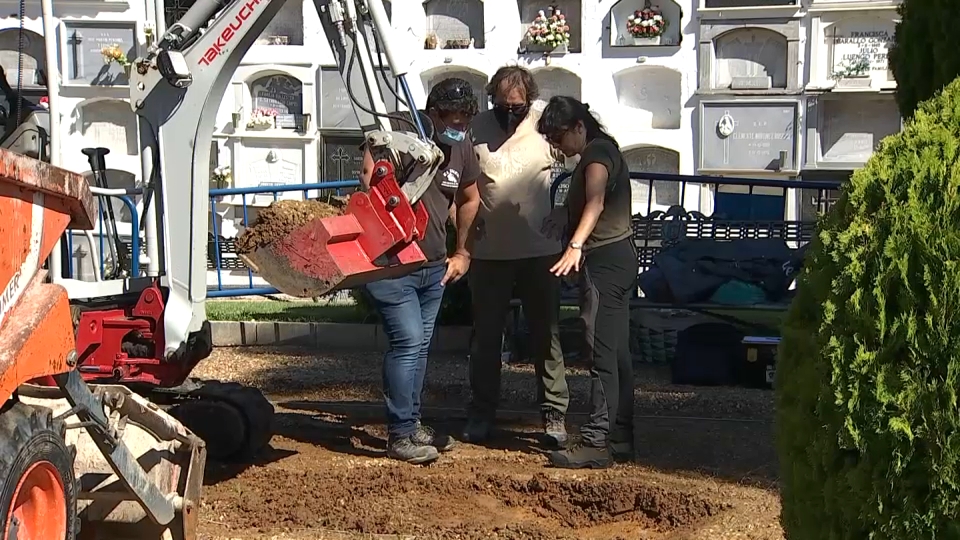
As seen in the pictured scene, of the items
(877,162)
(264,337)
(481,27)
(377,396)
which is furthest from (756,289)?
(481,27)

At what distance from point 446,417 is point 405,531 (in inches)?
69.6

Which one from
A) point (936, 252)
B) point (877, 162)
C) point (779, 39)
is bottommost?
point (936, 252)

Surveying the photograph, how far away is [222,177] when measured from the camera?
13492mm

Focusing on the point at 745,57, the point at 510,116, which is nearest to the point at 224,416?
the point at 510,116

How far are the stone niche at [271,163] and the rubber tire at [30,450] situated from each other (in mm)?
10993

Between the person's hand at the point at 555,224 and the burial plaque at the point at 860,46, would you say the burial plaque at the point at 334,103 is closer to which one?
the burial plaque at the point at 860,46

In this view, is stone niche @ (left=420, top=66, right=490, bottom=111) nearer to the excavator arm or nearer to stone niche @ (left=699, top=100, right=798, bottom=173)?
stone niche @ (left=699, top=100, right=798, bottom=173)

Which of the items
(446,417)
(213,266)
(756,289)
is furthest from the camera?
(213,266)

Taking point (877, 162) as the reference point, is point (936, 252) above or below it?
below

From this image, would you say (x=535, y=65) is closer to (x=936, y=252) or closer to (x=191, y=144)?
(x=191, y=144)

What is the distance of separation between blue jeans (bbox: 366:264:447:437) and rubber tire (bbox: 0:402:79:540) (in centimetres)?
188

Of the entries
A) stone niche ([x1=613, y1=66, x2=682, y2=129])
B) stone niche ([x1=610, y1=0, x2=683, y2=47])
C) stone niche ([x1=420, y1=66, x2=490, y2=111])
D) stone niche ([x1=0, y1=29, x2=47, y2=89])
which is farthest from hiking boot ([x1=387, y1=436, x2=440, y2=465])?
Answer: stone niche ([x1=610, y1=0, x2=683, y2=47])

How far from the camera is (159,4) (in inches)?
172

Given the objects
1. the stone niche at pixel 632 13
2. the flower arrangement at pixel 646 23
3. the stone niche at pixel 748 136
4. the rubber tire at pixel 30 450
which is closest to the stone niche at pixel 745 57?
the stone niche at pixel 748 136
